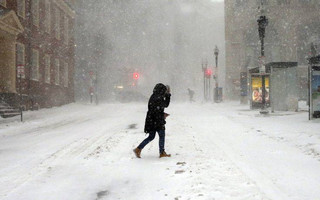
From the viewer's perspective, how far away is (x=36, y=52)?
28578 mm

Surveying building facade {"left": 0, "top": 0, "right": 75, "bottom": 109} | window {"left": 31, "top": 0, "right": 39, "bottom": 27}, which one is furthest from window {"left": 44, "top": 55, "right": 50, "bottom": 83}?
window {"left": 31, "top": 0, "right": 39, "bottom": 27}

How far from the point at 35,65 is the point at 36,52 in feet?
3.31

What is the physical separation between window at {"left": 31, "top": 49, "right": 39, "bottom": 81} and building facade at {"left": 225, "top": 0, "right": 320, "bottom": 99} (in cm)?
2719

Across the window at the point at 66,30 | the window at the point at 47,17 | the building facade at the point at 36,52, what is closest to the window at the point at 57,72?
the building facade at the point at 36,52

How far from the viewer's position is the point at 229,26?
5366 cm

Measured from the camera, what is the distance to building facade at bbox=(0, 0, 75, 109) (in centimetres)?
2389

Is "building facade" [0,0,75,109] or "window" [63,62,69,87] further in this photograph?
"window" [63,62,69,87]

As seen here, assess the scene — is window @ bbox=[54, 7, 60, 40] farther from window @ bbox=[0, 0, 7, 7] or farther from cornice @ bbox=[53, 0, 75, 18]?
window @ bbox=[0, 0, 7, 7]

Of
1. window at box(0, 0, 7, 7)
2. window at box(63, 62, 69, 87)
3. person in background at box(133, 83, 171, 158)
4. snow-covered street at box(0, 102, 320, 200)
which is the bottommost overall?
snow-covered street at box(0, 102, 320, 200)

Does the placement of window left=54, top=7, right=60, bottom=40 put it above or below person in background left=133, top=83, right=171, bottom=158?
above

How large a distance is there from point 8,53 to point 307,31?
128ft

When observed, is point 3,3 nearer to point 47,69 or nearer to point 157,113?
point 47,69

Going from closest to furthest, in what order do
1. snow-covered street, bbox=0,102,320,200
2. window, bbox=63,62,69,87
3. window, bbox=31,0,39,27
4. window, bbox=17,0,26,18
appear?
snow-covered street, bbox=0,102,320,200 < window, bbox=17,0,26,18 < window, bbox=31,0,39,27 < window, bbox=63,62,69,87

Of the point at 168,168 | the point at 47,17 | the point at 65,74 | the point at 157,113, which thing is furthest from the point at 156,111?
the point at 65,74
